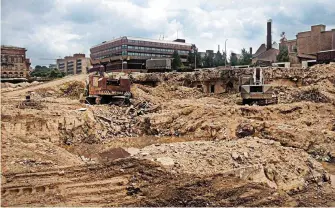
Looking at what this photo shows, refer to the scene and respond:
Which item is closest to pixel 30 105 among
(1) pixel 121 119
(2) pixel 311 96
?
(1) pixel 121 119

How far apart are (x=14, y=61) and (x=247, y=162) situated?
4422 centimetres

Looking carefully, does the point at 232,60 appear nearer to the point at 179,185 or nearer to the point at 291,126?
the point at 291,126

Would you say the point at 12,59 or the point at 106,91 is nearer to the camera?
the point at 106,91

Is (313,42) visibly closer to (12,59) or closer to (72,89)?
(72,89)

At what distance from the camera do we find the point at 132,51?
48.6 meters

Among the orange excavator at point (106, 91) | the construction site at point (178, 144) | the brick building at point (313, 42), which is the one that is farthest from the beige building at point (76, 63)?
the orange excavator at point (106, 91)

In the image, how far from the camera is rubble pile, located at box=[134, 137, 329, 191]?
11.8 meters

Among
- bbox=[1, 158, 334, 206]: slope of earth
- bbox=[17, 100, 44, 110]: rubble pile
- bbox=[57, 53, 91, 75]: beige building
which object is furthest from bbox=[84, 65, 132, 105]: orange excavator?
bbox=[57, 53, 91, 75]: beige building

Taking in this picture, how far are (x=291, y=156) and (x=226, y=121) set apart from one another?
18.9 ft

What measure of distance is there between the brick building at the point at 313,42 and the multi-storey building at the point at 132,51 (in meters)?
18.4

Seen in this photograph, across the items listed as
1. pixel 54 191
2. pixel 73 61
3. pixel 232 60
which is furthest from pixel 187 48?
pixel 54 191

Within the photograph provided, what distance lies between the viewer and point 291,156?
1411cm

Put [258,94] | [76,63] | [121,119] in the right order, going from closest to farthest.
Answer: [121,119], [258,94], [76,63]

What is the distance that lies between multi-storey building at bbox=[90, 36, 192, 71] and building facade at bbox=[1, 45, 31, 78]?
10.8 m
